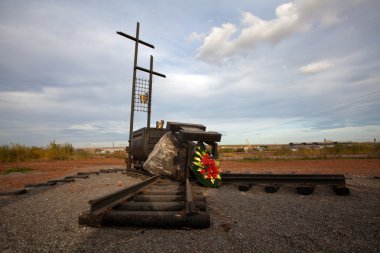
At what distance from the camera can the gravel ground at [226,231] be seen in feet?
→ 7.79

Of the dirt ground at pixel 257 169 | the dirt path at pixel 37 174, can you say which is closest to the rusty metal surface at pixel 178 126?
the dirt ground at pixel 257 169

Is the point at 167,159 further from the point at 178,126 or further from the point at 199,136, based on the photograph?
the point at 199,136

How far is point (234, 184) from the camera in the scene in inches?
249

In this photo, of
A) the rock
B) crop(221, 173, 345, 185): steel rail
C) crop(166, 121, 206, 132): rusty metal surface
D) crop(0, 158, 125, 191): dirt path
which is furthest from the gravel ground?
crop(0, 158, 125, 191): dirt path

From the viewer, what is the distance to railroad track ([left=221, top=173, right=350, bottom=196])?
5.38m

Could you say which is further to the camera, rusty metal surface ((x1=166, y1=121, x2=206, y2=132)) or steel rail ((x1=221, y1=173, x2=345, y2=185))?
rusty metal surface ((x1=166, y1=121, x2=206, y2=132))

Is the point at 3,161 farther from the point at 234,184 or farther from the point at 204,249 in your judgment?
the point at 204,249

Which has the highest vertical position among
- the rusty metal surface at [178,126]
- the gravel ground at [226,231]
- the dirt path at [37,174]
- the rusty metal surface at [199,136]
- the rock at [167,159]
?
the rusty metal surface at [178,126]

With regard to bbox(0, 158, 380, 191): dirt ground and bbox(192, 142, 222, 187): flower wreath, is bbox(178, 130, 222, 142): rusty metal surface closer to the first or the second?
bbox(192, 142, 222, 187): flower wreath

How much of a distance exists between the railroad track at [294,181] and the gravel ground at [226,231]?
106cm

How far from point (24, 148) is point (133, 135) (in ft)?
44.9

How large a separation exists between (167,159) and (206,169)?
5.01 feet

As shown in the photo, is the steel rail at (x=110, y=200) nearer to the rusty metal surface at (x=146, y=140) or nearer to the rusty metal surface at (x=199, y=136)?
the rusty metal surface at (x=199, y=136)

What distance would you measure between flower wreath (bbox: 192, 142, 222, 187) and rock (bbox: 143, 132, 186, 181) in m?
0.71
